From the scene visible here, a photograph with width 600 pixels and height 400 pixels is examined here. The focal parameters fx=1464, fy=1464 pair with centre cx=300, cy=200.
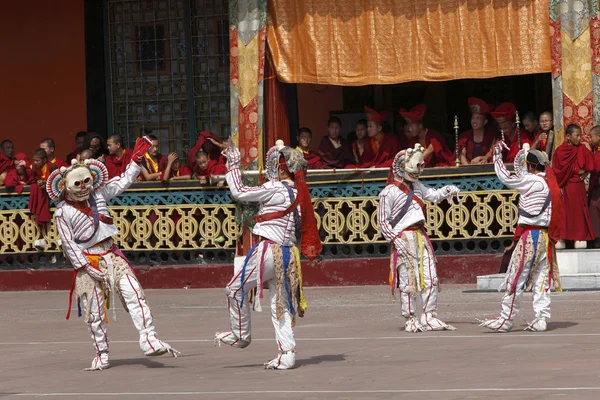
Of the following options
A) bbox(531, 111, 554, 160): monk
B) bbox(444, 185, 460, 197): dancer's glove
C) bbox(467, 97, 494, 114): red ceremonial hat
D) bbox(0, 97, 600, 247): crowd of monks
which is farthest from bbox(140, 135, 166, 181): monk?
bbox(444, 185, 460, 197): dancer's glove

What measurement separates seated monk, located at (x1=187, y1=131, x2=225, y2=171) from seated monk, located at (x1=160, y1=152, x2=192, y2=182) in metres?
0.11

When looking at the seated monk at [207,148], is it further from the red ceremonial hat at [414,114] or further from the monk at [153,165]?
the red ceremonial hat at [414,114]

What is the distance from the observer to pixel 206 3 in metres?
20.6

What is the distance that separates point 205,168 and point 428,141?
9.67 ft

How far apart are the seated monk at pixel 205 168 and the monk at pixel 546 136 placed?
4.17 m

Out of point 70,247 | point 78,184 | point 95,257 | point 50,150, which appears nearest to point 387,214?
point 95,257

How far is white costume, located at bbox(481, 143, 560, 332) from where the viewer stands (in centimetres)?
1268

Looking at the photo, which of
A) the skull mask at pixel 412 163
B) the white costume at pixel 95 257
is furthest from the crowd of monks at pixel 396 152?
the white costume at pixel 95 257

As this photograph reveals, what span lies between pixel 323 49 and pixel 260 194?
7540mm

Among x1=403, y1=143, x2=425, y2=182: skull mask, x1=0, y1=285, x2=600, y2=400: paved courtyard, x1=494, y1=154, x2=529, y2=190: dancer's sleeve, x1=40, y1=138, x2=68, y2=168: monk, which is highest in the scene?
x1=40, y1=138, x2=68, y2=168: monk

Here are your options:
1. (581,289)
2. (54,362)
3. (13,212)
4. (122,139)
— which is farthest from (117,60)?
(54,362)

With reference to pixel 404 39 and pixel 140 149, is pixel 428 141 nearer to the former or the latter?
pixel 404 39

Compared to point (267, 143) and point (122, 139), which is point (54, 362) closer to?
point (267, 143)

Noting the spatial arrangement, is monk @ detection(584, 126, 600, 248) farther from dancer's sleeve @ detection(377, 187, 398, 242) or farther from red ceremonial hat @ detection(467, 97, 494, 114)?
dancer's sleeve @ detection(377, 187, 398, 242)
